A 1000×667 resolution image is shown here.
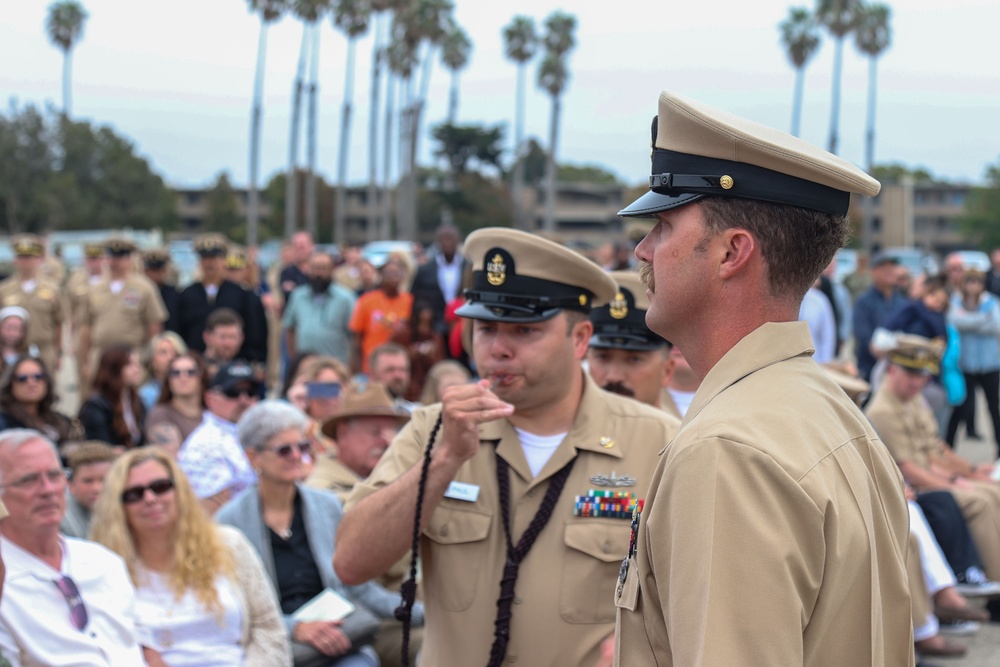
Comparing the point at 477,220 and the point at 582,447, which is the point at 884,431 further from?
the point at 477,220

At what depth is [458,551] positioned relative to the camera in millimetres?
2986

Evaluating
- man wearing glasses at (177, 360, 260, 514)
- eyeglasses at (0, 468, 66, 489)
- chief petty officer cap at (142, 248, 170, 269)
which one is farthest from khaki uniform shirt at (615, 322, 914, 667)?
chief petty officer cap at (142, 248, 170, 269)

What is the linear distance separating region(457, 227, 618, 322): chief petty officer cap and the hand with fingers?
0.46m

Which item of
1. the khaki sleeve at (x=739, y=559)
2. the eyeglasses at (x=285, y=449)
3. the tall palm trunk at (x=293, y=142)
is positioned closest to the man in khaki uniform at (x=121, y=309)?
the eyeglasses at (x=285, y=449)

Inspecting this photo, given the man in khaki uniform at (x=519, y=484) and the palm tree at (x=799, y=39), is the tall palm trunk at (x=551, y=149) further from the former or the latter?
the man in khaki uniform at (x=519, y=484)

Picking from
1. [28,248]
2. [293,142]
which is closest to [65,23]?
[293,142]

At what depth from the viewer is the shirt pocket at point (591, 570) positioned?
113 inches

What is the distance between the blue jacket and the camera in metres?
11.9

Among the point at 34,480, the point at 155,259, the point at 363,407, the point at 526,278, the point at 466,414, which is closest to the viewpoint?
the point at 466,414

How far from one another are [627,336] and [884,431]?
166 inches

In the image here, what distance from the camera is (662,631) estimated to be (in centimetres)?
168

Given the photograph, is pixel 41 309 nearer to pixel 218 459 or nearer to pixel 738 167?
pixel 218 459

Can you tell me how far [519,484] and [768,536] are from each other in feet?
5.13

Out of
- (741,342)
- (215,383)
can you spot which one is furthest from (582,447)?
(215,383)
